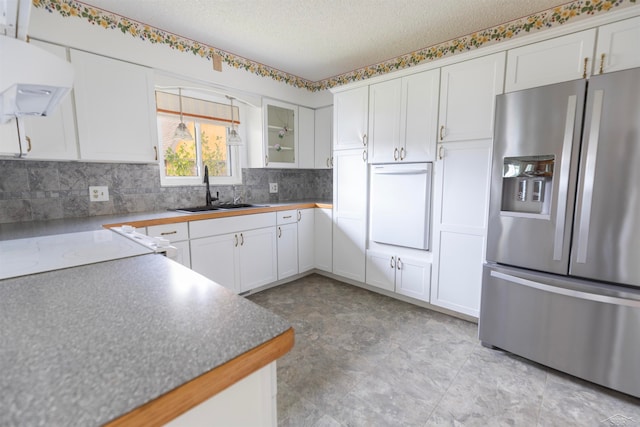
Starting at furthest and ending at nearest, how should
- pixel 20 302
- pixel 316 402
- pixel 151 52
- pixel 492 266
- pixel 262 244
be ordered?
pixel 262 244, pixel 151 52, pixel 492 266, pixel 316 402, pixel 20 302

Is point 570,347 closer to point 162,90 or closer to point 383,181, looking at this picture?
point 383,181

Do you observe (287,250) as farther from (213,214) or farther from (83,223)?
(83,223)

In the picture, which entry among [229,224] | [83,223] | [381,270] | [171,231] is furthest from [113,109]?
[381,270]

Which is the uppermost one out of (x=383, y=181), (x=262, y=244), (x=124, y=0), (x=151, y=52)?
(x=124, y=0)

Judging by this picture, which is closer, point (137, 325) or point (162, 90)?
point (137, 325)

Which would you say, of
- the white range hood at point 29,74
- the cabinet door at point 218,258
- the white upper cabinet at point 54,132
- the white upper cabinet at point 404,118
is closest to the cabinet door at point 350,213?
the white upper cabinet at point 404,118

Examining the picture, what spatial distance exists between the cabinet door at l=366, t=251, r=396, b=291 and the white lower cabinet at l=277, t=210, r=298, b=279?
815 millimetres

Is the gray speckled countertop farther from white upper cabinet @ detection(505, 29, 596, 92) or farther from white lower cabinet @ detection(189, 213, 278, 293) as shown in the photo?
white upper cabinet @ detection(505, 29, 596, 92)

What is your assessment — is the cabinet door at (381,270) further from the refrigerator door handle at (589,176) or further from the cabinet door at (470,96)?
the refrigerator door handle at (589,176)

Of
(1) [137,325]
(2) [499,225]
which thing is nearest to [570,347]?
(2) [499,225]

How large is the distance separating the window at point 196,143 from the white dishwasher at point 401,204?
1.57 metres

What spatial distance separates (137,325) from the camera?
0.61 m

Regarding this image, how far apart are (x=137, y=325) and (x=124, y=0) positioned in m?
2.40

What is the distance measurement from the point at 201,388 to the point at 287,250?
2.70m
